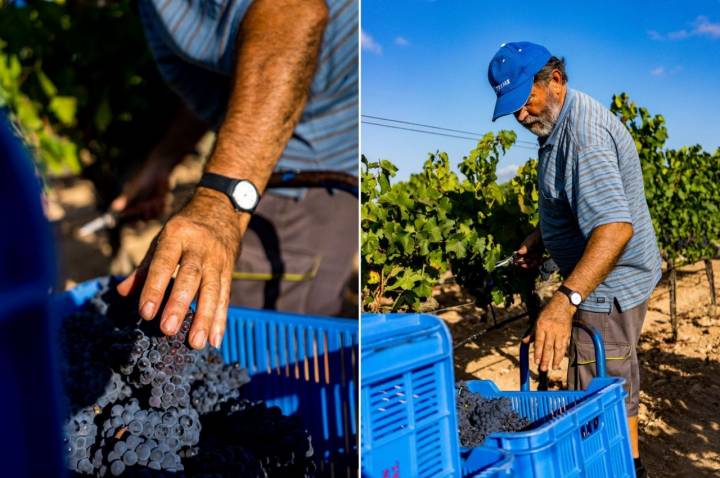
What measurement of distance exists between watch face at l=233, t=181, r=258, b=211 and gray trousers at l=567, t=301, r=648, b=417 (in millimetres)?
1415

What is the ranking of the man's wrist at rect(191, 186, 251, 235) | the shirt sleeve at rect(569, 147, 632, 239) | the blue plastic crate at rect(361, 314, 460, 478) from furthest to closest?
1. the shirt sleeve at rect(569, 147, 632, 239)
2. the man's wrist at rect(191, 186, 251, 235)
3. the blue plastic crate at rect(361, 314, 460, 478)

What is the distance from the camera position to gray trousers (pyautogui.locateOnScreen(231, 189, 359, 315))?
9.80 ft

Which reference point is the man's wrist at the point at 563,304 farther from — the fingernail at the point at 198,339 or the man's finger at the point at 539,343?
the fingernail at the point at 198,339

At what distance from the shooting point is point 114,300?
1779mm

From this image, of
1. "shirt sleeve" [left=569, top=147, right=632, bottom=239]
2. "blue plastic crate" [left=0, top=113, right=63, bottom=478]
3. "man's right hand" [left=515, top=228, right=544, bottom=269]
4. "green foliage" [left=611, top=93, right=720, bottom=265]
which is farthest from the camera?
"green foliage" [left=611, top=93, right=720, bottom=265]

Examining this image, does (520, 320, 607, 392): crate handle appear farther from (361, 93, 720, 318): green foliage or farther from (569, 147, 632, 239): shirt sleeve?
(361, 93, 720, 318): green foliage

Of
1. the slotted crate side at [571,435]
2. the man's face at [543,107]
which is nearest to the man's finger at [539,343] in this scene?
the slotted crate side at [571,435]

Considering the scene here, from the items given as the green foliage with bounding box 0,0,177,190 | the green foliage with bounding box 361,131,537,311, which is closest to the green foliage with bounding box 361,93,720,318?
the green foliage with bounding box 361,131,537,311

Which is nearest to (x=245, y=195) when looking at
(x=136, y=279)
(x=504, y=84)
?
(x=136, y=279)

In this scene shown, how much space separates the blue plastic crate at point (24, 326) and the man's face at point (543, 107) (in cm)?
211

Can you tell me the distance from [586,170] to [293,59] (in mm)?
→ 1011

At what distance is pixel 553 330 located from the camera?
6.55 ft

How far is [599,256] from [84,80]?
3.81 m

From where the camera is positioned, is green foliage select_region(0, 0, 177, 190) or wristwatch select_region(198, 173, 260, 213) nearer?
wristwatch select_region(198, 173, 260, 213)
